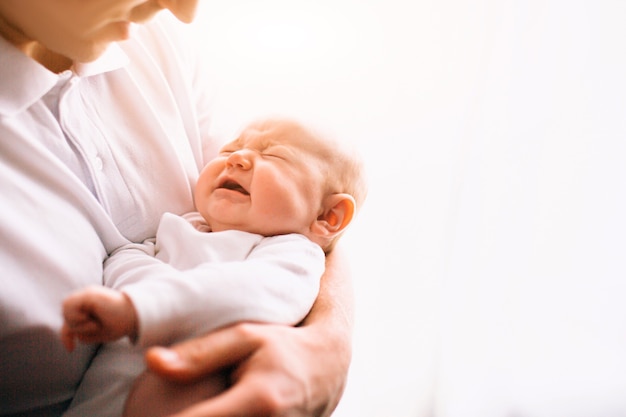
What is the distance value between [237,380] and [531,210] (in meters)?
1.10

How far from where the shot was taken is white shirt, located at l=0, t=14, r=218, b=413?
2.39 ft

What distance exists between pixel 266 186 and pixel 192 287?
0.33m

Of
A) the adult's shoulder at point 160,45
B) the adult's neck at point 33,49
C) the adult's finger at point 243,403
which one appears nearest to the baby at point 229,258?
the adult's finger at point 243,403

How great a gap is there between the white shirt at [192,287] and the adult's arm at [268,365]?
0.12ft

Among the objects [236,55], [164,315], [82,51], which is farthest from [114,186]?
[236,55]

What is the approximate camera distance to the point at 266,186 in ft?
3.18

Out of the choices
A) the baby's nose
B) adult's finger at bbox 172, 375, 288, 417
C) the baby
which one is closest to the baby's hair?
the baby

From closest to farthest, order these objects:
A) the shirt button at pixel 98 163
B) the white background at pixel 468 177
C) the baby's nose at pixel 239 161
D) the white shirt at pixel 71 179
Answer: the white shirt at pixel 71 179 < the shirt button at pixel 98 163 < the baby's nose at pixel 239 161 < the white background at pixel 468 177

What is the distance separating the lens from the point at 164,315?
0.65 meters

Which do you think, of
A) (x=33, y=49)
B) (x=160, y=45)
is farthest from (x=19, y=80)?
(x=160, y=45)

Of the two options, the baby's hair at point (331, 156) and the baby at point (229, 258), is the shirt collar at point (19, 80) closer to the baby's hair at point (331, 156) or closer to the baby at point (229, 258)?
the baby at point (229, 258)

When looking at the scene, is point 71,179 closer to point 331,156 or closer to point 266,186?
point 266,186

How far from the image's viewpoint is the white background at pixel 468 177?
136 centimetres

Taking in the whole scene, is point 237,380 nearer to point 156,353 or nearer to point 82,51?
point 156,353
